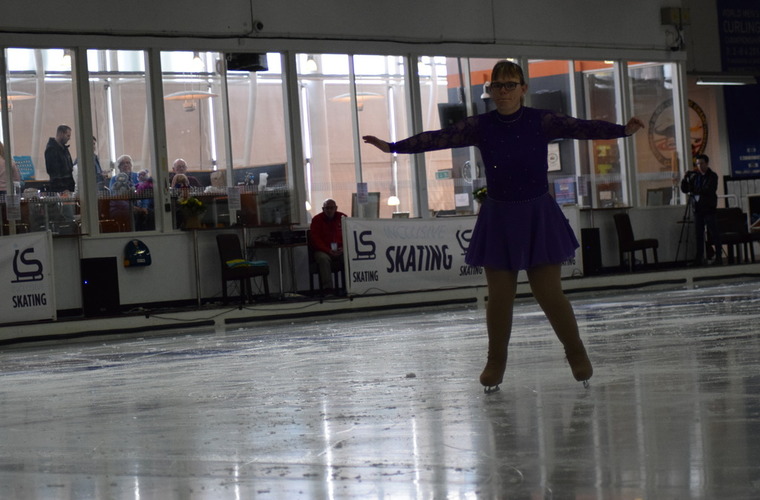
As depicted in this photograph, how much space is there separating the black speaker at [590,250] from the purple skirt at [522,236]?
1150cm

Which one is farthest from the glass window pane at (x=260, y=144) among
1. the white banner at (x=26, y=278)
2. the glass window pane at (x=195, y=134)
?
the white banner at (x=26, y=278)

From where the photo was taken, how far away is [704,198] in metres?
17.1

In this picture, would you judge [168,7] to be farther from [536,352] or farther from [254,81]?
[536,352]

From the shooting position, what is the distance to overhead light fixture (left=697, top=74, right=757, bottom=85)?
2027 cm

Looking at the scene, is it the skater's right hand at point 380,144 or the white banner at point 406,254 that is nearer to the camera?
the skater's right hand at point 380,144

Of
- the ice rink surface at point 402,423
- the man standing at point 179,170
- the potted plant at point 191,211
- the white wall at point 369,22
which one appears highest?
the white wall at point 369,22

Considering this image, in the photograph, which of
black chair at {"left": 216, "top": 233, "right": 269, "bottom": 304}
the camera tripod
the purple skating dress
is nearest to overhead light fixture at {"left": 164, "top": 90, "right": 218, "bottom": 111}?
black chair at {"left": 216, "top": 233, "right": 269, "bottom": 304}

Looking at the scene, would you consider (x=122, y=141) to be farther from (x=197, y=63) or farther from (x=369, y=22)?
(x=369, y=22)

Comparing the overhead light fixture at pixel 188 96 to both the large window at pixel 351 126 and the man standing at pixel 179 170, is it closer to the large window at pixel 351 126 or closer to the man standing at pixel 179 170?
the man standing at pixel 179 170

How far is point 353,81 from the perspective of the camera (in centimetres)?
Result: 1588

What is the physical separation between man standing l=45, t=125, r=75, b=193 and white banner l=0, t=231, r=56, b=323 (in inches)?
94.0

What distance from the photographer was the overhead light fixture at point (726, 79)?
66.5 feet

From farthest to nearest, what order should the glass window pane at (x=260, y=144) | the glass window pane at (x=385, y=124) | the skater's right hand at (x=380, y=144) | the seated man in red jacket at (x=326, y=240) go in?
the glass window pane at (x=385, y=124), the glass window pane at (x=260, y=144), the seated man in red jacket at (x=326, y=240), the skater's right hand at (x=380, y=144)

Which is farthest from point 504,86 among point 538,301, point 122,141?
point 122,141
